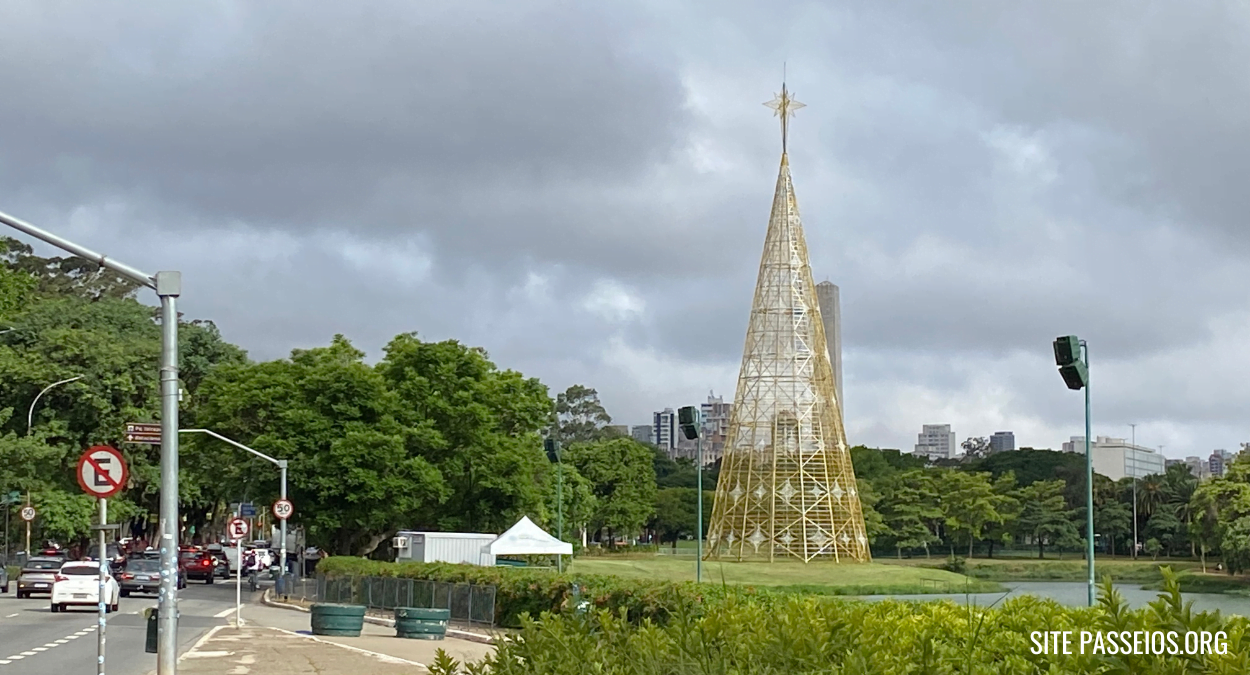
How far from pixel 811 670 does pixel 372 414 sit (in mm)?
50723

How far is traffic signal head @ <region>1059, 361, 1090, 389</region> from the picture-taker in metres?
20.3

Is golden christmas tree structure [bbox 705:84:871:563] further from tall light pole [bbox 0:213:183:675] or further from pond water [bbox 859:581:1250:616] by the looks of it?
Answer: tall light pole [bbox 0:213:183:675]

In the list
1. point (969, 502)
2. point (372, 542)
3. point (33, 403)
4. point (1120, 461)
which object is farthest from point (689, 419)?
point (1120, 461)

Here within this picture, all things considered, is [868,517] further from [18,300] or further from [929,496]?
[18,300]

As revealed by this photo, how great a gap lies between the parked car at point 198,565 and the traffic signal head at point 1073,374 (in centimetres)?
4927

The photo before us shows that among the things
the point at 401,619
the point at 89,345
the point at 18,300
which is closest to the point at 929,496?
the point at 89,345

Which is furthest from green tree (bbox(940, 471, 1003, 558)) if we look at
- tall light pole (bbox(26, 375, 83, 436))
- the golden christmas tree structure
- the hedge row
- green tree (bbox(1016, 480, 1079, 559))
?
tall light pole (bbox(26, 375, 83, 436))

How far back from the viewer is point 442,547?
46.1 meters

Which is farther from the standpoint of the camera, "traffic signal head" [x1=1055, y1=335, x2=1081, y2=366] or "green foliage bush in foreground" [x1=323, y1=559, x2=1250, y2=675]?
"traffic signal head" [x1=1055, y1=335, x2=1081, y2=366]

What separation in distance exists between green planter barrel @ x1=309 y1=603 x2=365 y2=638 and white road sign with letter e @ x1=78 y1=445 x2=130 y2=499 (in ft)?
40.8

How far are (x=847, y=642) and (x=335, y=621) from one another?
24.1 m

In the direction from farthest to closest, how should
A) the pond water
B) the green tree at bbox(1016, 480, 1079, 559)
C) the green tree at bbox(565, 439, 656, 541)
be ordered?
the green tree at bbox(565, 439, 656, 541)
the green tree at bbox(1016, 480, 1079, 559)
the pond water

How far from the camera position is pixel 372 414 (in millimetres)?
55875

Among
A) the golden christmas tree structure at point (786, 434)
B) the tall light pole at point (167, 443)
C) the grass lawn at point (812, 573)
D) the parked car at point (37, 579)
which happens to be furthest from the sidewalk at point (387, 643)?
the golden christmas tree structure at point (786, 434)
